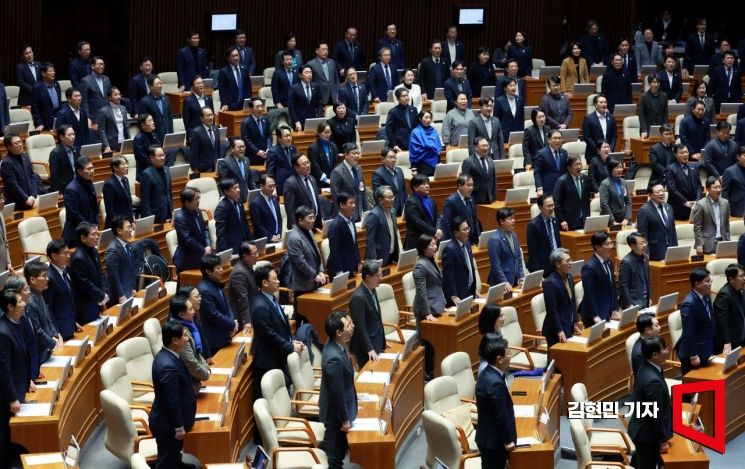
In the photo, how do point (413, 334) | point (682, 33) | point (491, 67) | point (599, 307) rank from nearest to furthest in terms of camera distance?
1. point (413, 334)
2. point (599, 307)
3. point (491, 67)
4. point (682, 33)

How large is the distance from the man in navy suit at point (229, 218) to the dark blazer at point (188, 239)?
25 cm

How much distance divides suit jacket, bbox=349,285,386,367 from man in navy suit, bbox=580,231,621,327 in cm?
197

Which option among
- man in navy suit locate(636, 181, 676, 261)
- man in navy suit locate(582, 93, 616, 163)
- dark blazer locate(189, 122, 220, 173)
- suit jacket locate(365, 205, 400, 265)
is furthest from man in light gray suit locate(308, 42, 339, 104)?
man in navy suit locate(636, 181, 676, 261)

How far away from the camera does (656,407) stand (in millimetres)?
9000

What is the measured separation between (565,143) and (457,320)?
5.08 metres

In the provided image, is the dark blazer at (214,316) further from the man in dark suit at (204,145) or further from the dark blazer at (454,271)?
the man in dark suit at (204,145)

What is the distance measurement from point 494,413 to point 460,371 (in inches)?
54.9

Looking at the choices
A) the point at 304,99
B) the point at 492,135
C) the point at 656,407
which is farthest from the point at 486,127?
the point at 656,407

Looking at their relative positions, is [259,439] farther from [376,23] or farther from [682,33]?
[682,33]

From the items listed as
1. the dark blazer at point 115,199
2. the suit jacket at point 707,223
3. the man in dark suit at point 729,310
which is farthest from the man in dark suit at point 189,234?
the suit jacket at point 707,223

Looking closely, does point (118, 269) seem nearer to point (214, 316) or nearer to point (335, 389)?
point (214, 316)

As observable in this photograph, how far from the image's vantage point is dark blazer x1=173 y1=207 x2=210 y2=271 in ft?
38.1

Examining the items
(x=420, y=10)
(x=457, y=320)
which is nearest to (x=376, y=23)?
(x=420, y=10)

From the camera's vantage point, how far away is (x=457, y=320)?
11109 millimetres
